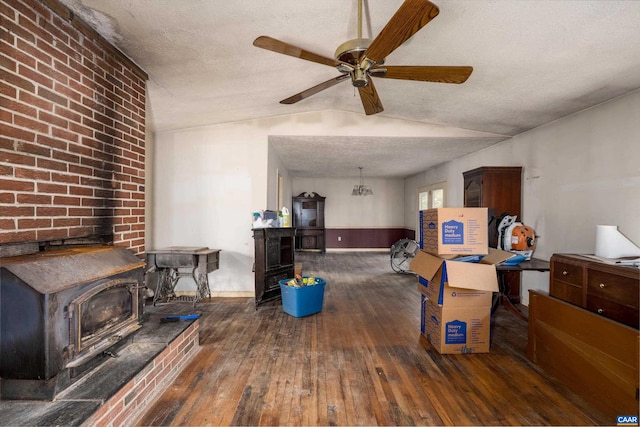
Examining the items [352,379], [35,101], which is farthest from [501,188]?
[35,101]

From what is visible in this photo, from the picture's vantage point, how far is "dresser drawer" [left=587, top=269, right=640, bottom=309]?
5.89 ft

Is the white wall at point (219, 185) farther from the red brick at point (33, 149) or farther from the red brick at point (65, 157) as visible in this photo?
the red brick at point (33, 149)

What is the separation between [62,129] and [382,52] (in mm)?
1875

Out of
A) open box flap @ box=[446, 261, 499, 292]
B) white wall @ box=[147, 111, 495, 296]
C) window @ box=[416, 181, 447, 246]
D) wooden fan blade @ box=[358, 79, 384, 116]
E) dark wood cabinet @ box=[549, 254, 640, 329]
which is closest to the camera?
dark wood cabinet @ box=[549, 254, 640, 329]

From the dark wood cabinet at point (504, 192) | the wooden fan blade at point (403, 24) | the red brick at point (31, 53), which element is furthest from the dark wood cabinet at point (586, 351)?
the red brick at point (31, 53)

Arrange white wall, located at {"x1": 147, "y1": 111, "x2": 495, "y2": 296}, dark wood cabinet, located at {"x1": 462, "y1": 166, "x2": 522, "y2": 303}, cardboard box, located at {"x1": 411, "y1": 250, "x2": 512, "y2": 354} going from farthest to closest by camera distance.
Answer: white wall, located at {"x1": 147, "y1": 111, "x2": 495, "y2": 296}
dark wood cabinet, located at {"x1": 462, "y1": 166, "x2": 522, "y2": 303}
cardboard box, located at {"x1": 411, "y1": 250, "x2": 512, "y2": 354}

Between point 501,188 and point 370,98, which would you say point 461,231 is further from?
point 501,188

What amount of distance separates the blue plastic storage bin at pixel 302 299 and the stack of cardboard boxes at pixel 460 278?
132 centimetres

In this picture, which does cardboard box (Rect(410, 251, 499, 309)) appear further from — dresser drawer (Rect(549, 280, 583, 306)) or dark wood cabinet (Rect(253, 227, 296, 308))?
dark wood cabinet (Rect(253, 227, 296, 308))

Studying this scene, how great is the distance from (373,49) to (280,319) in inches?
111

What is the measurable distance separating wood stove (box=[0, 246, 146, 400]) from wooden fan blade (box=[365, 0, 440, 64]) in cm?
194

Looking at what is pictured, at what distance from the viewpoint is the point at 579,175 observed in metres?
3.17

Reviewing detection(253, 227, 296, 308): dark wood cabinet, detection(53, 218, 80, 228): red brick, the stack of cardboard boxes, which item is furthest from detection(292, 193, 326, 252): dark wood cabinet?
detection(53, 218, 80, 228): red brick

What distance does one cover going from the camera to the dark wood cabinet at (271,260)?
12.4ft
